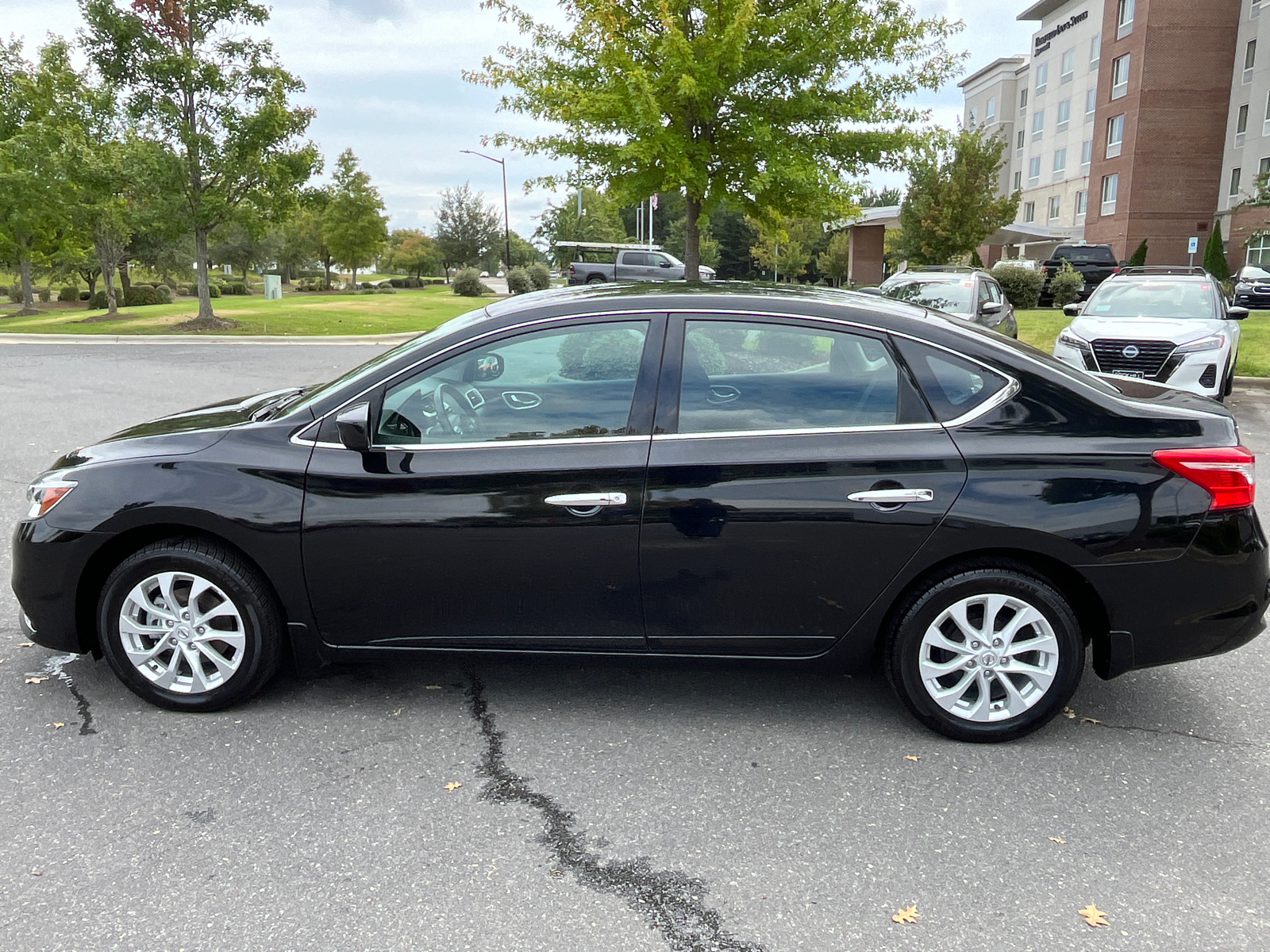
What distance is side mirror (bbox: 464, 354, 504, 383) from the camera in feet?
12.4

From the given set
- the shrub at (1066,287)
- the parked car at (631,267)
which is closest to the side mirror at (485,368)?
the shrub at (1066,287)

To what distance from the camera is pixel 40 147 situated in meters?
24.8

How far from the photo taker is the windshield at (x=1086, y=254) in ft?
106

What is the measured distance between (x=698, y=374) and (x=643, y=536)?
0.64m

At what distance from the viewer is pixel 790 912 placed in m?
2.68

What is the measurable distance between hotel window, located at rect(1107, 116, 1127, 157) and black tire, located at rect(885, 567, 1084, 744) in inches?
2070

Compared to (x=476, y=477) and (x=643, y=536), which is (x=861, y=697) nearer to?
(x=643, y=536)

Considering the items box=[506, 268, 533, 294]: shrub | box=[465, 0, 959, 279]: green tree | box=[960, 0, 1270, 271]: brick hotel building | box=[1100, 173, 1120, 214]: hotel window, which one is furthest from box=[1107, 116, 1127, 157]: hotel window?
box=[465, 0, 959, 279]: green tree

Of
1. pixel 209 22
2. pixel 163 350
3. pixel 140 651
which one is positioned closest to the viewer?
pixel 140 651

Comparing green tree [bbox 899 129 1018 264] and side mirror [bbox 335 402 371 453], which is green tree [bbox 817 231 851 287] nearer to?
green tree [bbox 899 129 1018 264]

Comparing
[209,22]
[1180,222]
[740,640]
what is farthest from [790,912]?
[1180,222]

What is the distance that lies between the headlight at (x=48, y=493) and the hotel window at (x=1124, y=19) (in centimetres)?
5474

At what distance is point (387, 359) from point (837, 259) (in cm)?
6326

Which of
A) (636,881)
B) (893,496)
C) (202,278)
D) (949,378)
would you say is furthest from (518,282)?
(636,881)
